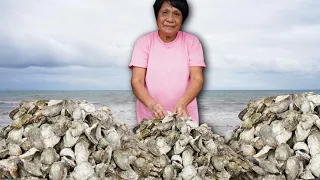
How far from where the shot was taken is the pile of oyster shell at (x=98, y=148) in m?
1.32

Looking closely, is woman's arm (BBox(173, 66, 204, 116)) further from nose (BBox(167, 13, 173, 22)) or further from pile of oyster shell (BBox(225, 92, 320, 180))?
pile of oyster shell (BBox(225, 92, 320, 180))

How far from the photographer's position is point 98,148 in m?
1.37

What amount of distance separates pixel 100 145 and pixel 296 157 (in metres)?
0.72

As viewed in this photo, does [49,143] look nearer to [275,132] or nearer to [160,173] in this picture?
[160,173]

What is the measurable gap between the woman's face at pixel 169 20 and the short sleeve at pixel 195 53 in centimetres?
14

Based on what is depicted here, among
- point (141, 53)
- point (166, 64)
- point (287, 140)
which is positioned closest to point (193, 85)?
point (166, 64)

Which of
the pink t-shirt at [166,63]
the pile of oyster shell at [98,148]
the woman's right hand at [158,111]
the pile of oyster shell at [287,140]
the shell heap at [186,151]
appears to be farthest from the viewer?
the pink t-shirt at [166,63]

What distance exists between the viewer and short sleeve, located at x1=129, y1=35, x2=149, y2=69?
2482 mm

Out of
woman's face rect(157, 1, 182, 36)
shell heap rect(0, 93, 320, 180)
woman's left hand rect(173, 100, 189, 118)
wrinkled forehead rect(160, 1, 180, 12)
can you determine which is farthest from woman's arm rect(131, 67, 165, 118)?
shell heap rect(0, 93, 320, 180)

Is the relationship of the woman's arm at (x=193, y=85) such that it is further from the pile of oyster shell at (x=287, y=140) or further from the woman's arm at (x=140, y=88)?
the pile of oyster shell at (x=287, y=140)

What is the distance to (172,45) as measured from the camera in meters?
2.51

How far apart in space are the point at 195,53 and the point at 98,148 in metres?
1.26

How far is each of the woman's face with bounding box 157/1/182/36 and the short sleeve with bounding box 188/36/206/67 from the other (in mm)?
139

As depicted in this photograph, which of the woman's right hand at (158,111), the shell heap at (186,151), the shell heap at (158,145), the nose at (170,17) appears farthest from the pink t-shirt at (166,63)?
the shell heap at (186,151)
